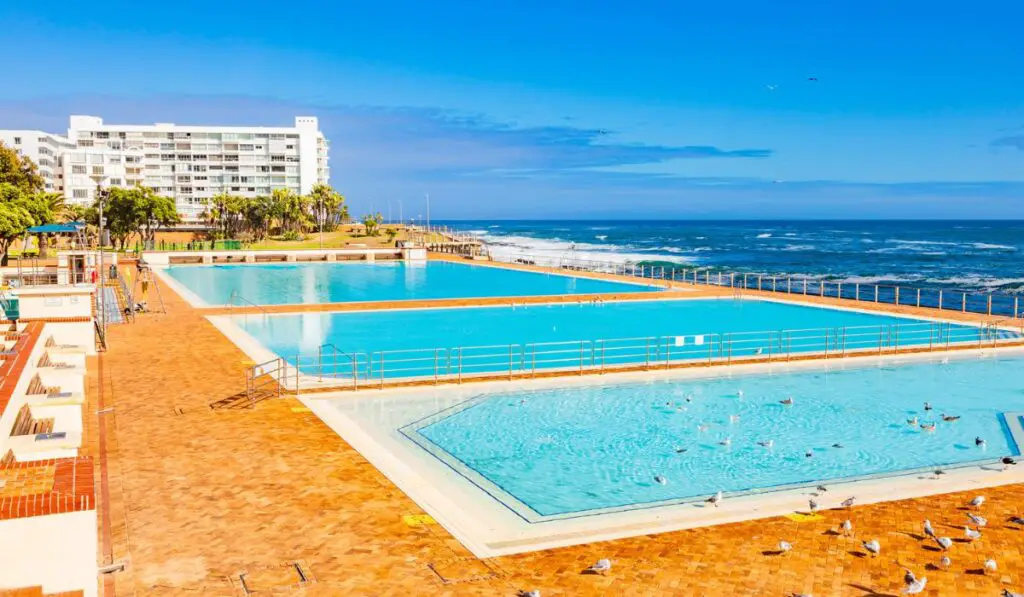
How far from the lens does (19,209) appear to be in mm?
33844

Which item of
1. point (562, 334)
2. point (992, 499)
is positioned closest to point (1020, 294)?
point (562, 334)

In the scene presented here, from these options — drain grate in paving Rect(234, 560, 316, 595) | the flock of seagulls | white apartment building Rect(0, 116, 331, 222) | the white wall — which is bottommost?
drain grate in paving Rect(234, 560, 316, 595)

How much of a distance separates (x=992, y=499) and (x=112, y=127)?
96907 mm

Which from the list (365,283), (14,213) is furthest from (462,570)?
(365,283)

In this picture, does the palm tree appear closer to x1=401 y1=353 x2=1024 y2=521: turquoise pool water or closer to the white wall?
x1=401 y1=353 x2=1024 y2=521: turquoise pool water

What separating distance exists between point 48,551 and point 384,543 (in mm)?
3016

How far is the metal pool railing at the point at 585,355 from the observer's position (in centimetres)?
1594

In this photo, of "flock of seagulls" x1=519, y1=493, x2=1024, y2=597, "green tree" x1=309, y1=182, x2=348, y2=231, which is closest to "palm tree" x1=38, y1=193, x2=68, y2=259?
"green tree" x1=309, y1=182, x2=348, y2=231

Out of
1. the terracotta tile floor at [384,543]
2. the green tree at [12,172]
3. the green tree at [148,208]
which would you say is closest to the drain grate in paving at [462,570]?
the terracotta tile floor at [384,543]

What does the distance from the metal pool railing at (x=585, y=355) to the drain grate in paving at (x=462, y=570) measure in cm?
682

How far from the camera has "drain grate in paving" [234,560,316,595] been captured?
271 inches

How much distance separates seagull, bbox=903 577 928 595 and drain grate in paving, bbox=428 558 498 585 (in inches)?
132

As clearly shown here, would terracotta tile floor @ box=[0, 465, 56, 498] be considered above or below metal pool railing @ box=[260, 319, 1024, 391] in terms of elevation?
above

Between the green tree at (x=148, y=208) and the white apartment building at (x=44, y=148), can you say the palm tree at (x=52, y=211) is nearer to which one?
the green tree at (x=148, y=208)
